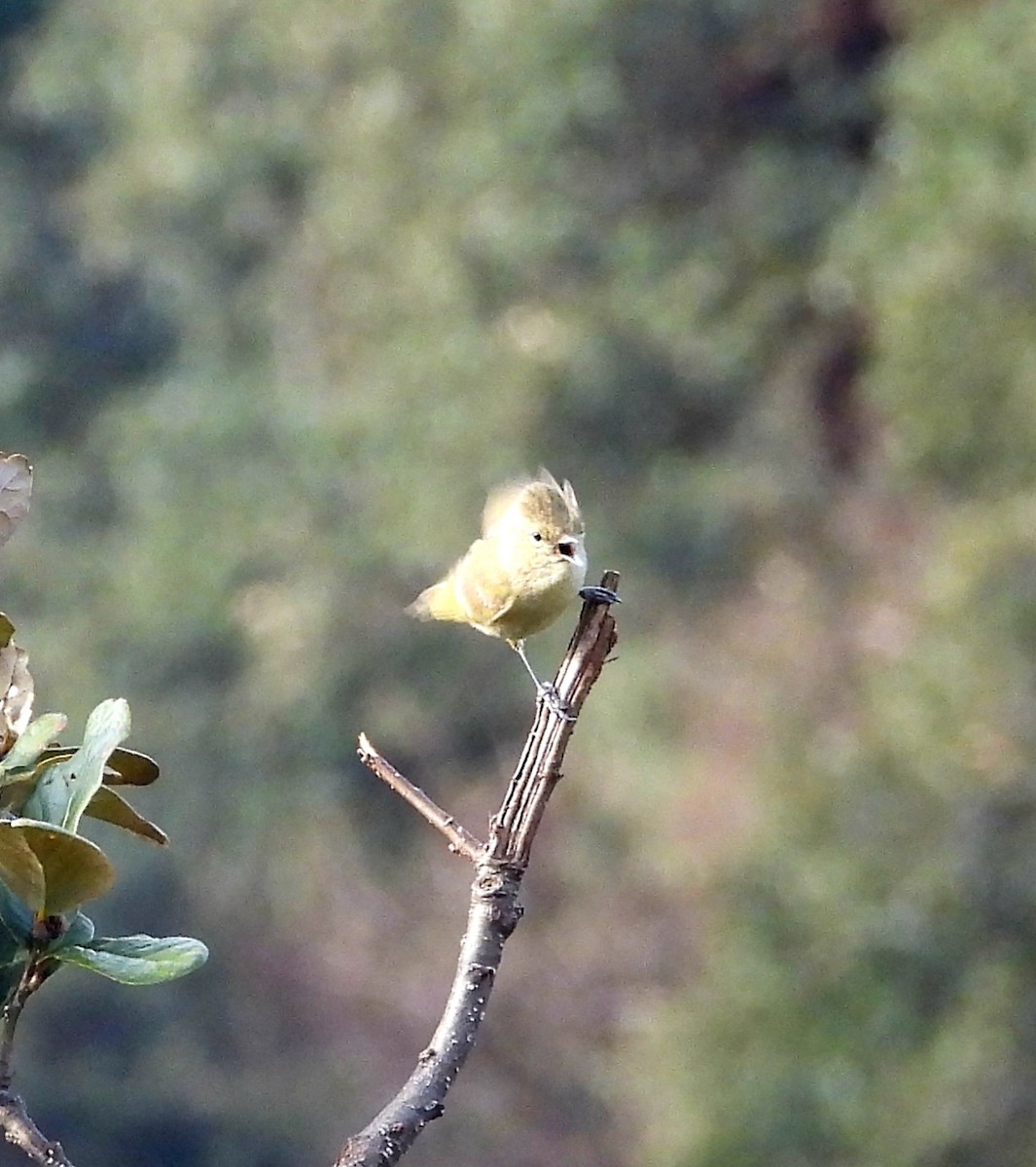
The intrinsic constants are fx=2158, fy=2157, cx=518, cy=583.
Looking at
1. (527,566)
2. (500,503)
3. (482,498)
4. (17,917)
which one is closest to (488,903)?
(17,917)

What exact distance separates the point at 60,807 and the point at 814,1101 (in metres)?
7.48

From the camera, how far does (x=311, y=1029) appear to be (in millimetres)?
12094

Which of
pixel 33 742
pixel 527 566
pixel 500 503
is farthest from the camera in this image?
pixel 500 503

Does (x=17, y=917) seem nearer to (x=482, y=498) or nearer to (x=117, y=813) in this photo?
(x=117, y=813)

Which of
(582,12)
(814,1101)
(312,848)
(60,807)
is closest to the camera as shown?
(60,807)

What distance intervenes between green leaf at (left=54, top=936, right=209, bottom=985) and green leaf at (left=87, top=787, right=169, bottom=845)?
0.18 feet

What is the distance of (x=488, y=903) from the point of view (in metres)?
1.29

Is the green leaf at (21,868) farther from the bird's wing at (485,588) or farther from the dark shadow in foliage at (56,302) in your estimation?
the dark shadow in foliage at (56,302)

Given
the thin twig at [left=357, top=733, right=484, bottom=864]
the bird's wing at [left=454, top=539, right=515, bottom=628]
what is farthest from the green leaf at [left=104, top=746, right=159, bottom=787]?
the bird's wing at [left=454, top=539, right=515, bottom=628]

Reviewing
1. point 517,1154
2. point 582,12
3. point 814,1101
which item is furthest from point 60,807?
point 517,1154

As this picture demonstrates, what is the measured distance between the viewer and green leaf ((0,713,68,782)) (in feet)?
3.63

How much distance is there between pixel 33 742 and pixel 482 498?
9473 mm

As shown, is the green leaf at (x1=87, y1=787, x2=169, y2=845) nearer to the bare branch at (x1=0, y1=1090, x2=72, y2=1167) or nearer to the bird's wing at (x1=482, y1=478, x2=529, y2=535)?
the bare branch at (x1=0, y1=1090, x2=72, y2=1167)

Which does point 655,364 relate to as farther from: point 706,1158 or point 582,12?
point 706,1158
